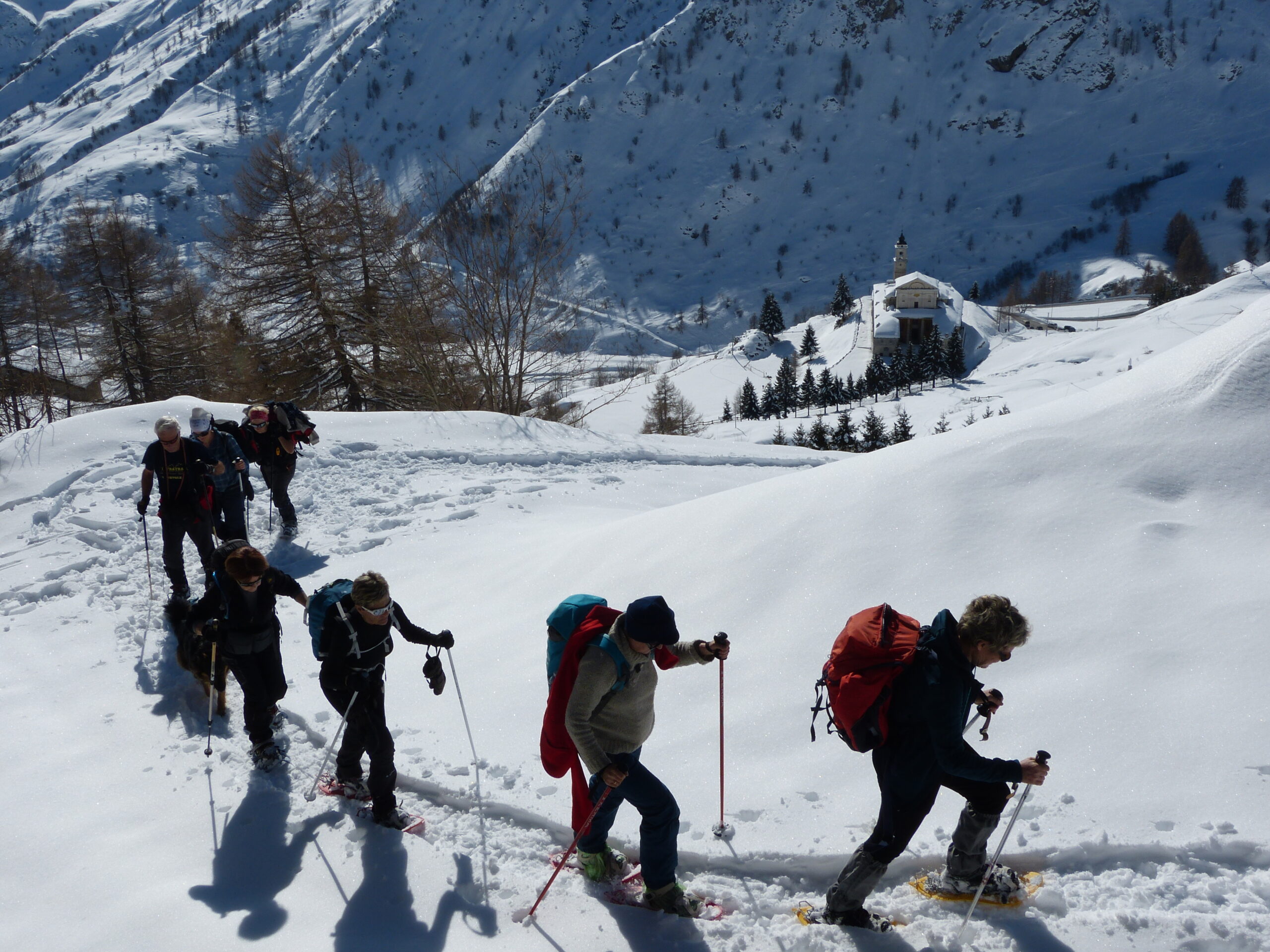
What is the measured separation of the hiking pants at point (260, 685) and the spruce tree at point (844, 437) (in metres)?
42.5

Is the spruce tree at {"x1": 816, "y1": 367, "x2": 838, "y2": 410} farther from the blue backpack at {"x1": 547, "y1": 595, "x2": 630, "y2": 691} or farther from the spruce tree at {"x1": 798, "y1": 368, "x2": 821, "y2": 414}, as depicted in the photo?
the blue backpack at {"x1": 547, "y1": 595, "x2": 630, "y2": 691}

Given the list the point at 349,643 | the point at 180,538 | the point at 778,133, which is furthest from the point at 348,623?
the point at 778,133

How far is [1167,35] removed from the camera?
165 m

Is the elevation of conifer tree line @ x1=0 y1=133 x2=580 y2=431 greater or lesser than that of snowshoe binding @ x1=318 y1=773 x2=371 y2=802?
greater

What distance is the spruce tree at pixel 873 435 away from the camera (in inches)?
1762

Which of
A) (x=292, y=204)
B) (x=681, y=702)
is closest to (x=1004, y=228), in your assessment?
(x=292, y=204)

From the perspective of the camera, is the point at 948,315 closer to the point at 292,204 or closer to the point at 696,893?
the point at 292,204

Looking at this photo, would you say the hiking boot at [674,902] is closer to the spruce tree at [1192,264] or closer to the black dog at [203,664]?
the black dog at [203,664]

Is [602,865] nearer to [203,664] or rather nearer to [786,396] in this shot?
[203,664]

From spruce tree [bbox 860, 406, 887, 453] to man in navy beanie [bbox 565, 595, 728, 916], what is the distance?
137 feet

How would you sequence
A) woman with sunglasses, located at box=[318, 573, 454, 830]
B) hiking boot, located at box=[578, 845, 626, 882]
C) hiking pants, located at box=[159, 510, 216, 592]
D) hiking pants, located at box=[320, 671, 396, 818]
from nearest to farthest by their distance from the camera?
hiking boot, located at box=[578, 845, 626, 882]
woman with sunglasses, located at box=[318, 573, 454, 830]
hiking pants, located at box=[320, 671, 396, 818]
hiking pants, located at box=[159, 510, 216, 592]

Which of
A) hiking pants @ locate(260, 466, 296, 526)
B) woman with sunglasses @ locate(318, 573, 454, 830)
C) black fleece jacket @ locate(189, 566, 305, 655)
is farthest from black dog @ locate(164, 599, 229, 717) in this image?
hiking pants @ locate(260, 466, 296, 526)

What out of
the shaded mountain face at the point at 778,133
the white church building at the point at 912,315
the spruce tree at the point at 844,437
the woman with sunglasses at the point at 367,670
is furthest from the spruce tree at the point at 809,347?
the woman with sunglasses at the point at 367,670

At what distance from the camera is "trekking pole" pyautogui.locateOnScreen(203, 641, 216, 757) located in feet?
15.7
